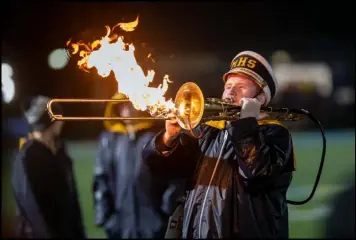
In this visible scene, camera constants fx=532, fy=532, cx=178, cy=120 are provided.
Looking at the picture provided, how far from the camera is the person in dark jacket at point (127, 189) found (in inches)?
185

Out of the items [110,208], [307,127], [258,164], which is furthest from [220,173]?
[307,127]

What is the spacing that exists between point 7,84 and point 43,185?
1.37 meters

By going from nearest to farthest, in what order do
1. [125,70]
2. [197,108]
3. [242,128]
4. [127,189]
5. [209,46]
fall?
[242,128]
[197,108]
[125,70]
[127,189]
[209,46]

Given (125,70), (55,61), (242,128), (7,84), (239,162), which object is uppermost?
(55,61)

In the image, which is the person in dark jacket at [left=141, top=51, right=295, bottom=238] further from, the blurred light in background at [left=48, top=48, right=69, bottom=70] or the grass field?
the grass field

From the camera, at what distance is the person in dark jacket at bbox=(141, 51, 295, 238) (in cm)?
233

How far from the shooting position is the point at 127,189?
483 cm

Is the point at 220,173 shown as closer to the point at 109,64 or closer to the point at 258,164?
the point at 258,164

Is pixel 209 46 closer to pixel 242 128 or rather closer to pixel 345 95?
pixel 345 95

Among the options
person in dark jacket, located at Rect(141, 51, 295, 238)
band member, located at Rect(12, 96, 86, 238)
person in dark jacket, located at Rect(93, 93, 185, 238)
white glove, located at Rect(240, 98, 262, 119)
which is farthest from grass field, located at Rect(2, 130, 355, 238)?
white glove, located at Rect(240, 98, 262, 119)

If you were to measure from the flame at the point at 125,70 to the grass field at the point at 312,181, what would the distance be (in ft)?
9.97

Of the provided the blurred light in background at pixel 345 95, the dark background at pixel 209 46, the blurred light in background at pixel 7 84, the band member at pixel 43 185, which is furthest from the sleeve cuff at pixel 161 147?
the blurred light in background at pixel 345 95

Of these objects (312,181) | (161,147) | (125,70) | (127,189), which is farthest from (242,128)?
(312,181)

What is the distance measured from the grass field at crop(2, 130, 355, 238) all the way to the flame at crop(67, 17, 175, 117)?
3.04 metres
